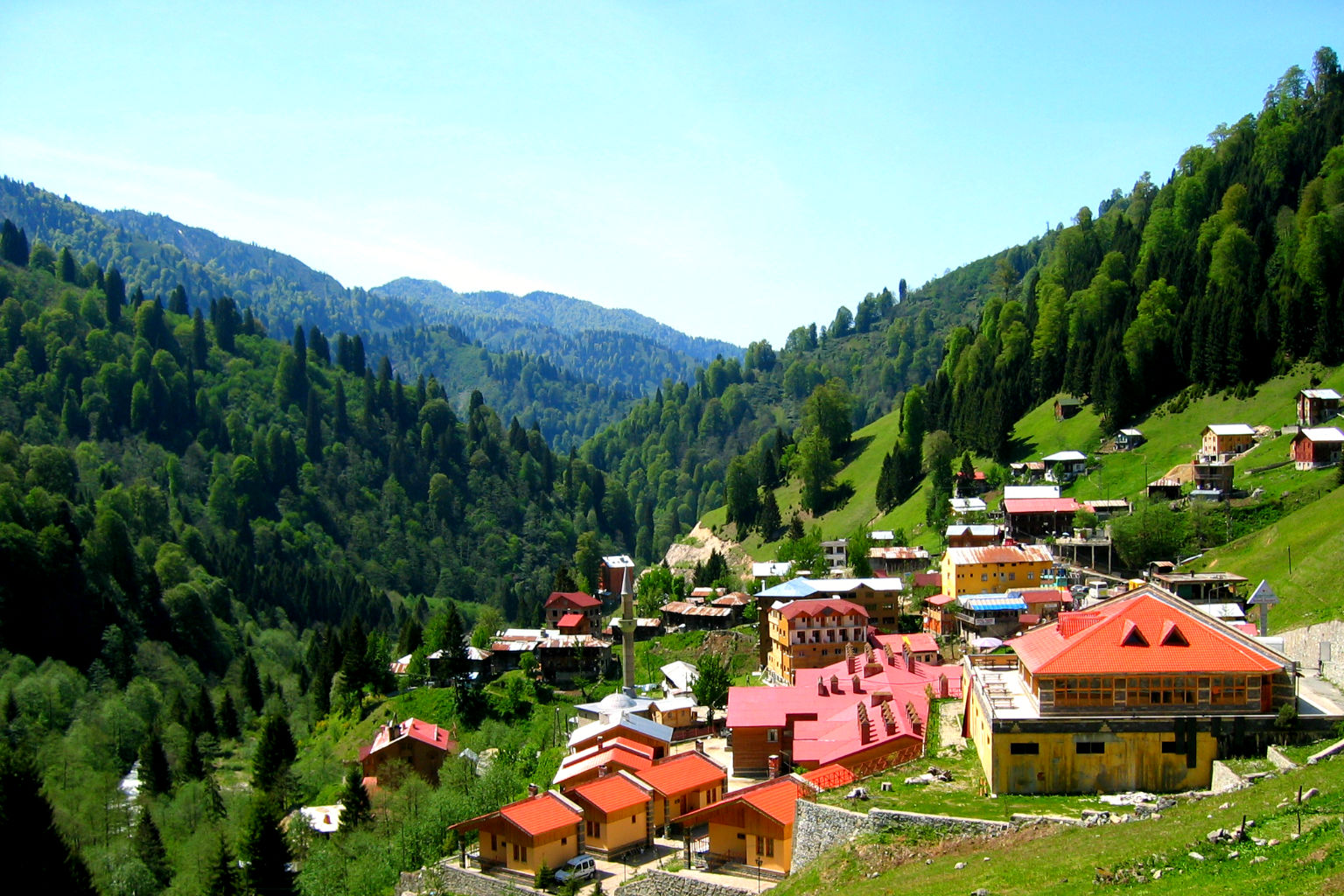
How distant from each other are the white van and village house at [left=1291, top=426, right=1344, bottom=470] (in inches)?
2246

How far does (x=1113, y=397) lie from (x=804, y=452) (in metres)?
42.4

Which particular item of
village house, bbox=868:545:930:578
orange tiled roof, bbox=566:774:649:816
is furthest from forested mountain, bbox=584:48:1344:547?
orange tiled roof, bbox=566:774:649:816

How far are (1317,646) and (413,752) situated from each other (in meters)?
47.5

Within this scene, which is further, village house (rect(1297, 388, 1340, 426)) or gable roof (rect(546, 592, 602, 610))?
gable roof (rect(546, 592, 602, 610))

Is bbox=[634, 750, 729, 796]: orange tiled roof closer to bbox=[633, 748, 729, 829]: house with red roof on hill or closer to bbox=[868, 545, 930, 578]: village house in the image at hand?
bbox=[633, 748, 729, 829]: house with red roof on hill

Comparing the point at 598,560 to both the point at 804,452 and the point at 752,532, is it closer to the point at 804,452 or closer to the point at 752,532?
the point at 752,532

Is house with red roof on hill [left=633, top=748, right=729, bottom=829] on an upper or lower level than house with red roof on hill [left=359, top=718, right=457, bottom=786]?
upper

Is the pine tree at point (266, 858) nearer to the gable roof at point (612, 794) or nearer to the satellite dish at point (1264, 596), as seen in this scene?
the gable roof at point (612, 794)

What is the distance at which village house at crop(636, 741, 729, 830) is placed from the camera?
43750 millimetres

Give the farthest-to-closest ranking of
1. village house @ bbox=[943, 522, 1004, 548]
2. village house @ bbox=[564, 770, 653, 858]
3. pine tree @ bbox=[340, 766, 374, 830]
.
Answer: village house @ bbox=[943, 522, 1004, 548], pine tree @ bbox=[340, 766, 374, 830], village house @ bbox=[564, 770, 653, 858]

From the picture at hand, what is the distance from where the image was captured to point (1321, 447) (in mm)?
71250

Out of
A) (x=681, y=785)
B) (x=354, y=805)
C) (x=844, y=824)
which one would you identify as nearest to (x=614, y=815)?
(x=681, y=785)

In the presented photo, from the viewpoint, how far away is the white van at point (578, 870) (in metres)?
39.3

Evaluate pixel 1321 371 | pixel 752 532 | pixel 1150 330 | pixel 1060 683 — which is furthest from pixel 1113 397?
pixel 1060 683
